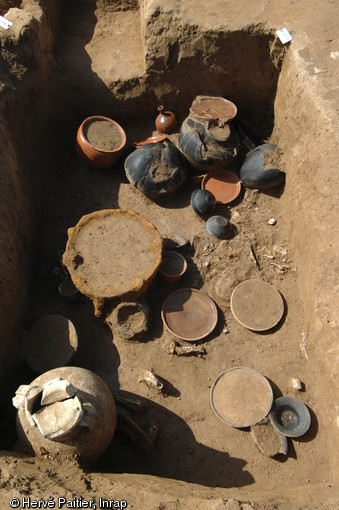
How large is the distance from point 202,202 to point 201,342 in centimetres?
201

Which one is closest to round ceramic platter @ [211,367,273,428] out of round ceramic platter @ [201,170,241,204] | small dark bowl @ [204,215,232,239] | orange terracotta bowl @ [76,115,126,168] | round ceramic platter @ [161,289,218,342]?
round ceramic platter @ [161,289,218,342]

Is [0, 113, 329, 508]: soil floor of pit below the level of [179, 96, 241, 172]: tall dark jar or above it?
below

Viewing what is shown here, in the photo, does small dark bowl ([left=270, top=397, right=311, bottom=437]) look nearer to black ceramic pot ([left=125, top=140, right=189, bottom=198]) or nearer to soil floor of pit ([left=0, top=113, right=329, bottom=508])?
soil floor of pit ([left=0, top=113, right=329, bottom=508])

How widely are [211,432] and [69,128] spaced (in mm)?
4977

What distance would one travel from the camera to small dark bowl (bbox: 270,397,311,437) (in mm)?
3984

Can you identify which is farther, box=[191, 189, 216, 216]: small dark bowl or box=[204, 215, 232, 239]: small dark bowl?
box=[191, 189, 216, 216]: small dark bowl

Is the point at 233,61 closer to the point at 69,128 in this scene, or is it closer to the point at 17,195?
the point at 69,128

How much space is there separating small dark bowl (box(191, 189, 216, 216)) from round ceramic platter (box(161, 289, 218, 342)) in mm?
1263

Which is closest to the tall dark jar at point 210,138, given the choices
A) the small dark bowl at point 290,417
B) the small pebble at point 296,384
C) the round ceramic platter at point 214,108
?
the round ceramic platter at point 214,108

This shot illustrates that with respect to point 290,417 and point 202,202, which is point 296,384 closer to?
point 290,417

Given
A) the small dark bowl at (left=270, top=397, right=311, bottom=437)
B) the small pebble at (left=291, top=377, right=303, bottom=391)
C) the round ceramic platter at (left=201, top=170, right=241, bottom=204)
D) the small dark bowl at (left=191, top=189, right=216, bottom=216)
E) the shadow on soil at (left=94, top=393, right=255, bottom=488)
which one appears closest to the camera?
the shadow on soil at (left=94, top=393, right=255, bottom=488)

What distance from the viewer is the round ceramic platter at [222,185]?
5758 mm

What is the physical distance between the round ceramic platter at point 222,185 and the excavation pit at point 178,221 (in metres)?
0.17

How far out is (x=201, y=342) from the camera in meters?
4.71
